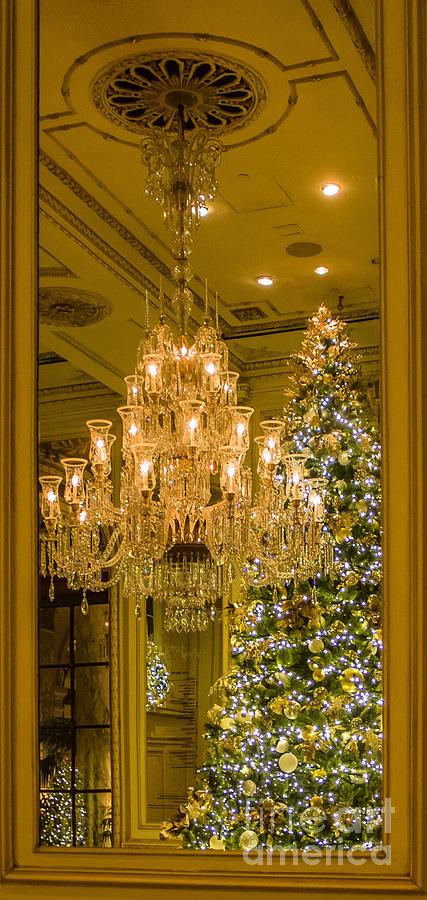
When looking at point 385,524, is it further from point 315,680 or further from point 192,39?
point 192,39

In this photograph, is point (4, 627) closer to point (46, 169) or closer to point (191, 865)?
point (191, 865)

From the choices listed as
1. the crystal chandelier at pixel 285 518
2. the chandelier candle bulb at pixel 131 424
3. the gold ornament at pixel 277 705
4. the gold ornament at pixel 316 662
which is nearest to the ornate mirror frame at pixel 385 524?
the chandelier candle bulb at pixel 131 424

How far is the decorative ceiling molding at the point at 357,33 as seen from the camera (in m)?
1.46

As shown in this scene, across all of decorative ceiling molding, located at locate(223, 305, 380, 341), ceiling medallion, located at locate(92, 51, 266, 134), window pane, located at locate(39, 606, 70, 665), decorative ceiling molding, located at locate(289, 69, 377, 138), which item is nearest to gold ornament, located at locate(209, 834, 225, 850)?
window pane, located at locate(39, 606, 70, 665)

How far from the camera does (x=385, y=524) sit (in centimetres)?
139

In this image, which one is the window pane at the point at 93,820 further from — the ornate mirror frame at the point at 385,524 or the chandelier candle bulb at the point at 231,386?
the chandelier candle bulb at the point at 231,386

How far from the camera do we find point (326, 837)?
146 cm

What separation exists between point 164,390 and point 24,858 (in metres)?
1.44

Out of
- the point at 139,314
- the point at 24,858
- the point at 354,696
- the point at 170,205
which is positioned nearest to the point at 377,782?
the point at 354,696

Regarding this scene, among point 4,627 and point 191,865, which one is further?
point 4,627

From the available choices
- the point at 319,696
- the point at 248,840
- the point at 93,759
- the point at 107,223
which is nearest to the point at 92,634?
the point at 93,759

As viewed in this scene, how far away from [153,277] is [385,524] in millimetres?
634

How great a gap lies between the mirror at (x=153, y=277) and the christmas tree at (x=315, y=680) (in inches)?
2.5

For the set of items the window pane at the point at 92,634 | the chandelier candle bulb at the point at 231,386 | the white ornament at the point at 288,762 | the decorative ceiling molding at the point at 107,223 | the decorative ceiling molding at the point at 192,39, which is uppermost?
the decorative ceiling molding at the point at 192,39
